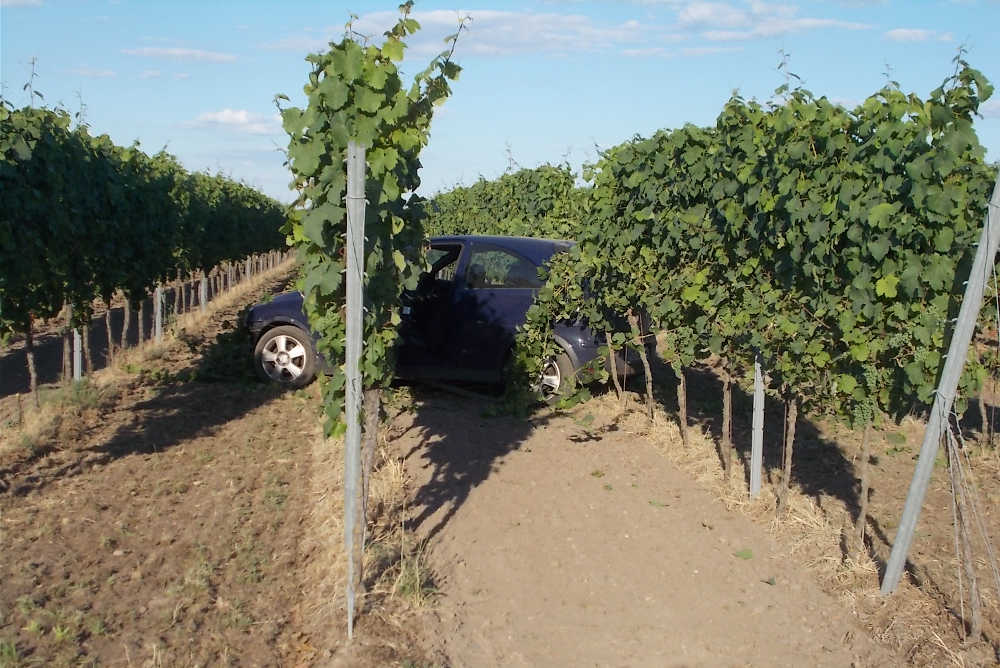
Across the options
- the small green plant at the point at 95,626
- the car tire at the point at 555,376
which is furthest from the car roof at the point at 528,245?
the small green plant at the point at 95,626

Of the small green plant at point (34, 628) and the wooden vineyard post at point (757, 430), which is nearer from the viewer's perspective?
the small green plant at point (34, 628)

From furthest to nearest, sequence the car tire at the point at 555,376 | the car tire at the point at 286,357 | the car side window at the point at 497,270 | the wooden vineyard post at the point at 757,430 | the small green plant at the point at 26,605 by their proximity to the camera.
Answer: the car tire at the point at 286,357 < the car side window at the point at 497,270 < the car tire at the point at 555,376 < the wooden vineyard post at the point at 757,430 < the small green plant at the point at 26,605

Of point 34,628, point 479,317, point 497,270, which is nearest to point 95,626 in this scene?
point 34,628

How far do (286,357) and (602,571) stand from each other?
5.51 metres

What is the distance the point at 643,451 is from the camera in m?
7.40

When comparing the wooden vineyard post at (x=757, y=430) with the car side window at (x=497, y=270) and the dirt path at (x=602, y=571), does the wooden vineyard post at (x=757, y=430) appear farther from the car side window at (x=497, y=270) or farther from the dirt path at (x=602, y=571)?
the car side window at (x=497, y=270)

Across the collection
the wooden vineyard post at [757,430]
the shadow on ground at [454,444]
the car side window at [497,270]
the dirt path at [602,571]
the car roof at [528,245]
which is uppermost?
the car roof at [528,245]

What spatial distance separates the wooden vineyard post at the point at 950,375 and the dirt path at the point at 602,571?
462 mm

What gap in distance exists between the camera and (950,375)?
167 inches

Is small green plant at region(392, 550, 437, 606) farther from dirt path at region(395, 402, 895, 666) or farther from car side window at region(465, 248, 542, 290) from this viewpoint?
car side window at region(465, 248, 542, 290)

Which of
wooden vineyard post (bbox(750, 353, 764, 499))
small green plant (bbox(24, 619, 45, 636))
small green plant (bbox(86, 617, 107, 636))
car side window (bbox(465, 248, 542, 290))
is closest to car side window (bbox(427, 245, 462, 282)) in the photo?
car side window (bbox(465, 248, 542, 290))

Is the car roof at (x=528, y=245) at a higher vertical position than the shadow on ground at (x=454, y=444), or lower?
higher

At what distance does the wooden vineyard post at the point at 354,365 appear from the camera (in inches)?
161

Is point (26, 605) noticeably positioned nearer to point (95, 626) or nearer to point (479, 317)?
point (95, 626)
